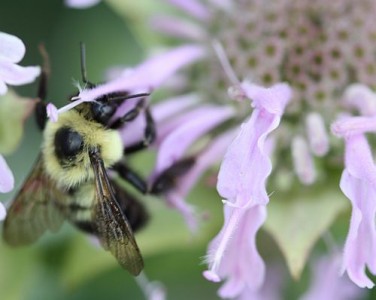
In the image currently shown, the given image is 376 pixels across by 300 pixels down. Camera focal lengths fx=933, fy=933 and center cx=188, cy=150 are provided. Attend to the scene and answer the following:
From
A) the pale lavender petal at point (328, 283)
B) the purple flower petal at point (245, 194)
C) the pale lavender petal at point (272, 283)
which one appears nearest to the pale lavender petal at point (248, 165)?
the purple flower petal at point (245, 194)

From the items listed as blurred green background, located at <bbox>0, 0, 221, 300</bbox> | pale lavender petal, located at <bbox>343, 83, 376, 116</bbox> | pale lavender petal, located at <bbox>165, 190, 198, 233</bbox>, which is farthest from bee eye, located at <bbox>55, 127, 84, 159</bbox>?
pale lavender petal, located at <bbox>343, 83, 376, 116</bbox>

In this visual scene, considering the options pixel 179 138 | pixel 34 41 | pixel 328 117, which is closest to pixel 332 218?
pixel 328 117

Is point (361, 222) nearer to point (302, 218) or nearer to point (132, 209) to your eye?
point (302, 218)

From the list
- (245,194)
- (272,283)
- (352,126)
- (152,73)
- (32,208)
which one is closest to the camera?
(245,194)

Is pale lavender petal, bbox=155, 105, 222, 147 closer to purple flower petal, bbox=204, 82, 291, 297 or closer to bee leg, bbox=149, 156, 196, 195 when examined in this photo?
bee leg, bbox=149, 156, 196, 195

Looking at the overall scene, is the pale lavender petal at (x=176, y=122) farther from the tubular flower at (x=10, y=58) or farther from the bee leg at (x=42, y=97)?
the tubular flower at (x=10, y=58)

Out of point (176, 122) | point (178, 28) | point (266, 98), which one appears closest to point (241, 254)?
point (266, 98)
